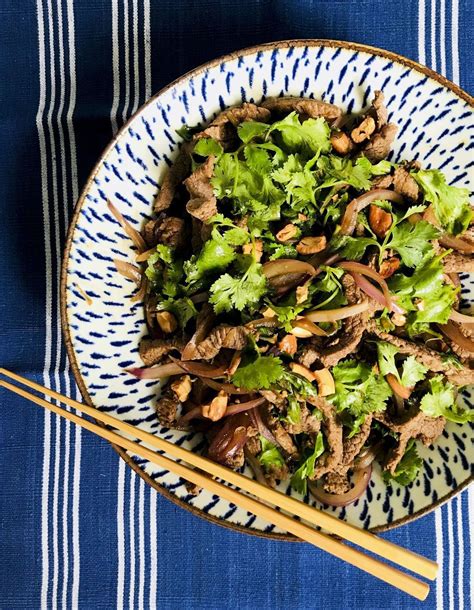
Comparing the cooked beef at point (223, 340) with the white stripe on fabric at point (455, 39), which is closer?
the cooked beef at point (223, 340)

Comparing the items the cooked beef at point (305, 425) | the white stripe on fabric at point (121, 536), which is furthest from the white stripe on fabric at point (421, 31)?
the white stripe on fabric at point (121, 536)

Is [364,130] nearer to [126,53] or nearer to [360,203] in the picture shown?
[360,203]

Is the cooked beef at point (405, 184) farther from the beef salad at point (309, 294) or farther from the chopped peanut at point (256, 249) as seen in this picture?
the chopped peanut at point (256, 249)

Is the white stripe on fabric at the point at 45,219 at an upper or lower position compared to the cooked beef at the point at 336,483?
upper

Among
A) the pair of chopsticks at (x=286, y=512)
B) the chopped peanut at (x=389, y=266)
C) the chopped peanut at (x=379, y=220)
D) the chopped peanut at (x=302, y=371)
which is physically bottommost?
the pair of chopsticks at (x=286, y=512)

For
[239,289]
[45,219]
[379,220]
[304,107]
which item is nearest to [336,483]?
[239,289]

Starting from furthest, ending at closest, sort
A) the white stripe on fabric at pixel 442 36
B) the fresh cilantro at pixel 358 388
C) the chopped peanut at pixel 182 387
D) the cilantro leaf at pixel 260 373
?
1. the white stripe on fabric at pixel 442 36
2. the chopped peanut at pixel 182 387
3. the fresh cilantro at pixel 358 388
4. the cilantro leaf at pixel 260 373

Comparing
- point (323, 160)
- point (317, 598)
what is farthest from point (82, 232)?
point (317, 598)
